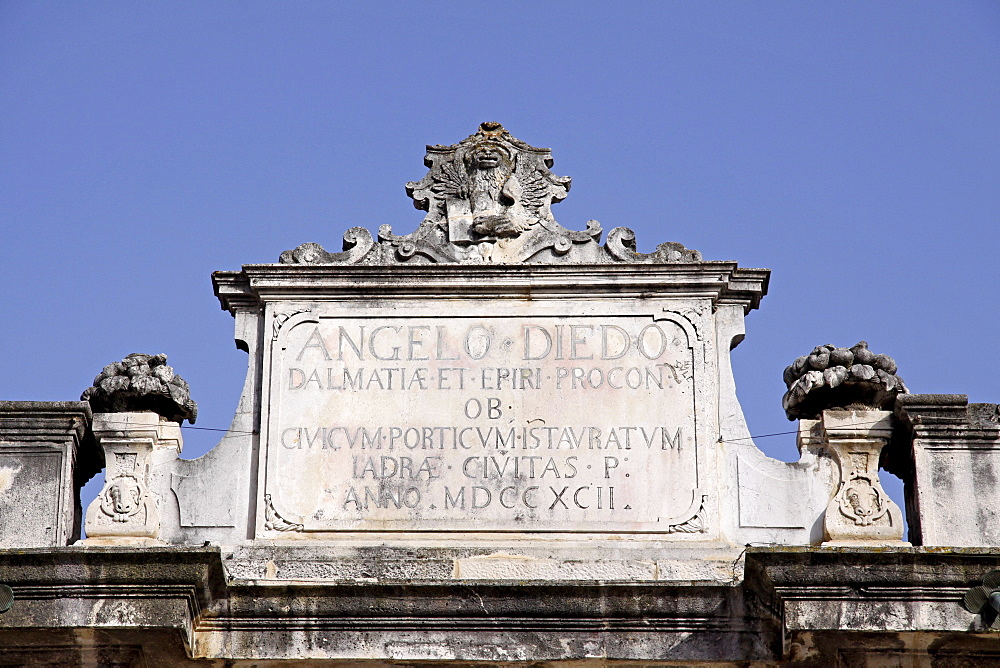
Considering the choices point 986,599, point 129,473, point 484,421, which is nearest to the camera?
point 986,599

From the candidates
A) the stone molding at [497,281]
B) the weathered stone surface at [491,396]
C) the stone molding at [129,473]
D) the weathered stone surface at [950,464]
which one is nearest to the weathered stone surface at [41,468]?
the stone molding at [129,473]

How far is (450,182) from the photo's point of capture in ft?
46.3

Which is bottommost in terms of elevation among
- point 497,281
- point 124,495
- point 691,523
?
point 691,523

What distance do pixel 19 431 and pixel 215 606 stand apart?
198 centimetres

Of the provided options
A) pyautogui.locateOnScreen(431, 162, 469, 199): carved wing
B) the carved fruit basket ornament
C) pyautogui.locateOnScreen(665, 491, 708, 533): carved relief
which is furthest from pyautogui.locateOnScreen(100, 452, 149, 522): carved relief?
the carved fruit basket ornament

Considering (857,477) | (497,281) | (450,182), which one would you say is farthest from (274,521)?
(857,477)

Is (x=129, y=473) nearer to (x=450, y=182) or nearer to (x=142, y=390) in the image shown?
(x=142, y=390)

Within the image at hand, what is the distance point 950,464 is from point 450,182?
13.1 feet

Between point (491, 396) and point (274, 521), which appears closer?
point (274, 521)

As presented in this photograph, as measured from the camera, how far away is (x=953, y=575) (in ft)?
38.8

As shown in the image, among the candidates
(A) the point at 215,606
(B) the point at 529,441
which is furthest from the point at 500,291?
(A) the point at 215,606

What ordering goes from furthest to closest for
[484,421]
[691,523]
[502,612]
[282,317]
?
[282,317], [484,421], [691,523], [502,612]

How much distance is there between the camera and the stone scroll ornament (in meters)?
13.8

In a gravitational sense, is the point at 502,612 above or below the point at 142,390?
below
